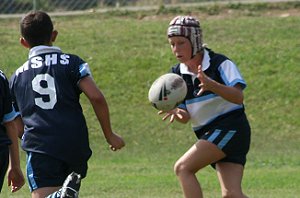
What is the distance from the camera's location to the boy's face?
310 inches

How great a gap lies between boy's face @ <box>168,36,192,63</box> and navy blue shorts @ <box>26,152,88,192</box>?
1.38 m

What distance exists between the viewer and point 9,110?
7336mm

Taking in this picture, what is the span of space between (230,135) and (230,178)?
0.34m

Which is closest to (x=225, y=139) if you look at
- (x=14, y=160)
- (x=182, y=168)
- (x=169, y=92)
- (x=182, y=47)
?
(x=182, y=168)

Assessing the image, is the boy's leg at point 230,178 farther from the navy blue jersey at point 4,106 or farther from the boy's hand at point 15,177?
the navy blue jersey at point 4,106

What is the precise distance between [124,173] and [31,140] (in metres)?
5.92

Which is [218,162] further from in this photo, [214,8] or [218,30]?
[214,8]

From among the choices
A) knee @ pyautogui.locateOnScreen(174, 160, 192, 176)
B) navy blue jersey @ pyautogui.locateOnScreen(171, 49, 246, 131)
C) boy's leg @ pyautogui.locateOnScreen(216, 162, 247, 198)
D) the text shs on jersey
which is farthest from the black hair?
boy's leg @ pyautogui.locateOnScreen(216, 162, 247, 198)

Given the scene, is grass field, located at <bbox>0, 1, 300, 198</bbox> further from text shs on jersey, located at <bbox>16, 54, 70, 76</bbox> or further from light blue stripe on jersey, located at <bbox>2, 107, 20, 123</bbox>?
text shs on jersey, located at <bbox>16, 54, 70, 76</bbox>

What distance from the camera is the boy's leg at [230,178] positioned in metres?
7.75

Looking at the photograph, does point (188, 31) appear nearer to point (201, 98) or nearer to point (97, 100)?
point (201, 98)

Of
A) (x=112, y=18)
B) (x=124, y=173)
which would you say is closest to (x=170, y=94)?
(x=124, y=173)

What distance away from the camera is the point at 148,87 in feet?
57.2

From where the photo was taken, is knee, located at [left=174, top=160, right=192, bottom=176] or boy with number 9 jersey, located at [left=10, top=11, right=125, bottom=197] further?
knee, located at [left=174, top=160, right=192, bottom=176]
